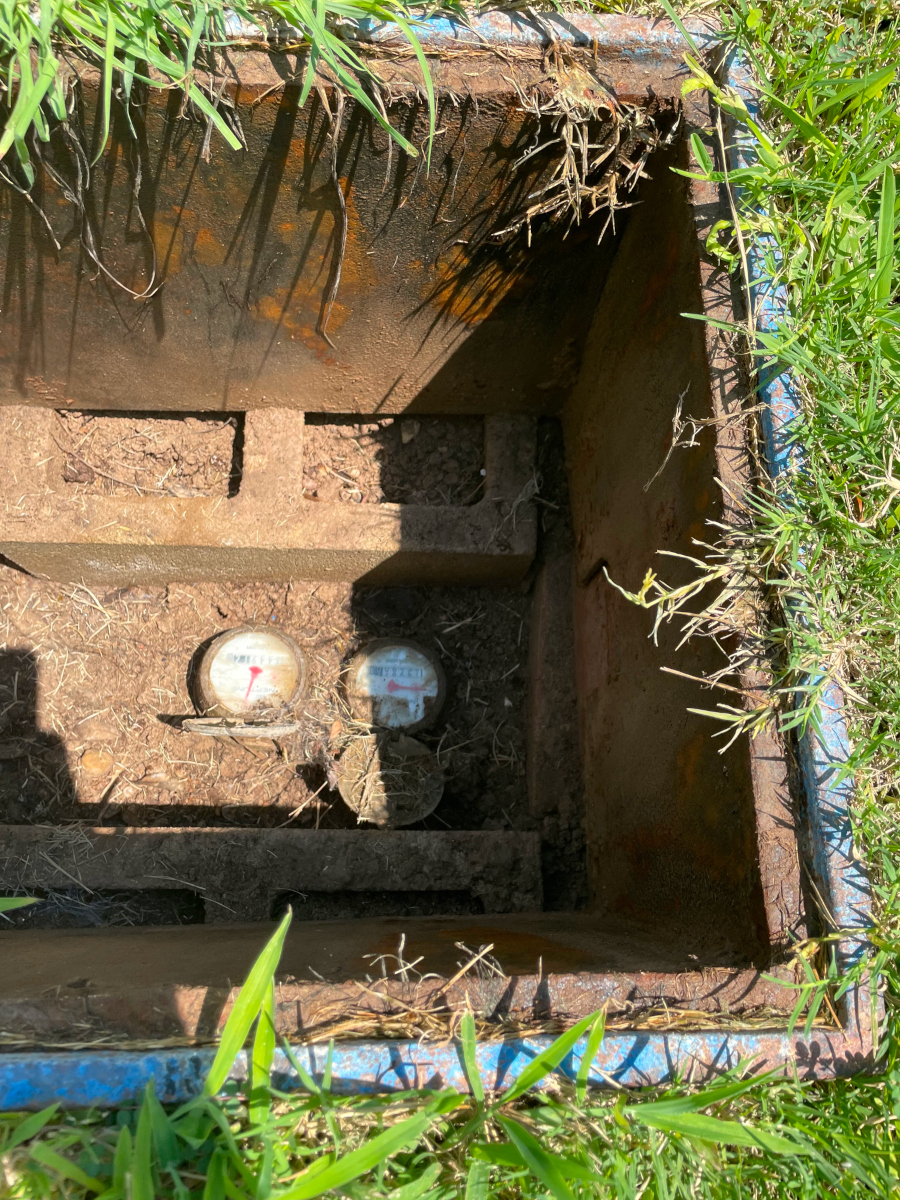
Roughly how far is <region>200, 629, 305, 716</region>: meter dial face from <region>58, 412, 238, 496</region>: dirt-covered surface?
48cm

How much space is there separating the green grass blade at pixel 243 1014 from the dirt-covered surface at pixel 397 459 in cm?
165

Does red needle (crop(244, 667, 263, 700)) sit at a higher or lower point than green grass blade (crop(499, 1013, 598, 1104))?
higher

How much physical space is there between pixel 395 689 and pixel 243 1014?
1.42m

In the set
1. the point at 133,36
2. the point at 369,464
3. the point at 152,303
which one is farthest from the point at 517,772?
the point at 133,36

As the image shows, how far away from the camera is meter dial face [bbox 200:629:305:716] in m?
2.37

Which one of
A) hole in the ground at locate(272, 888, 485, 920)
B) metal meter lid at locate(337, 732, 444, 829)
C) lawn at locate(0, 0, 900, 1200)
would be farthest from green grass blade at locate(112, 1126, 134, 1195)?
metal meter lid at locate(337, 732, 444, 829)

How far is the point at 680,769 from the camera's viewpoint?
5.21 feet

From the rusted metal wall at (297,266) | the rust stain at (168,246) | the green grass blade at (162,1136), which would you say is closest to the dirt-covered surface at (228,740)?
the rusted metal wall at (297,266)

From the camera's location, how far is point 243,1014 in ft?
3.39

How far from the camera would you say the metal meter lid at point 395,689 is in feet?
7.91

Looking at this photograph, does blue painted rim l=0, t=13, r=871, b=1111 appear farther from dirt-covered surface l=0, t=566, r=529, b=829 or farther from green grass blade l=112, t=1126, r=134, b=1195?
dirt-covered surface l=0, t=566, r=529, b=829

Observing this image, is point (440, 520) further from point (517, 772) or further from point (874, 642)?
point (874, 642)

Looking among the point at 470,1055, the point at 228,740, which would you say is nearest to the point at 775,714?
the point at 470,1055

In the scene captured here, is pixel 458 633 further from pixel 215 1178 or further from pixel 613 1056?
pixel 215 1178
